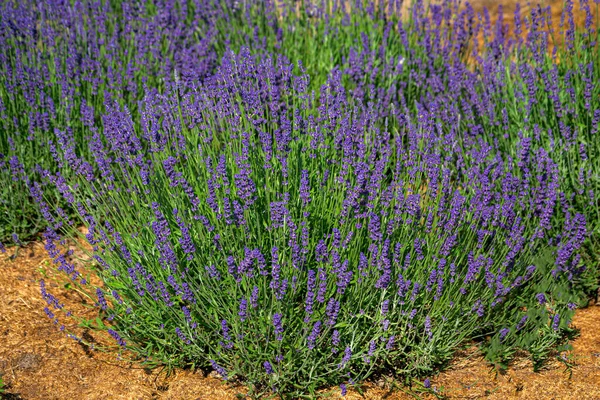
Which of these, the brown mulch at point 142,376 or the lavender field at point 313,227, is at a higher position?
the lavender field at point 313,227

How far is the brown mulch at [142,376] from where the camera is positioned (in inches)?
121

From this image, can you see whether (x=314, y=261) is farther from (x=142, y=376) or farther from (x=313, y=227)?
(x=142, y=376)

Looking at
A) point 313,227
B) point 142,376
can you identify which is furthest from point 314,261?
point 142,376

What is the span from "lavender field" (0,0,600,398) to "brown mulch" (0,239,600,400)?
62 mm

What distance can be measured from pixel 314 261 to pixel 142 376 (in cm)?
95

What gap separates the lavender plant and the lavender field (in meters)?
0.02

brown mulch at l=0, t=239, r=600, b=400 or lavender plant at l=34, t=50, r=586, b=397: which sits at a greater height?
lavender plant at l=34, t=50, r=586, b=397

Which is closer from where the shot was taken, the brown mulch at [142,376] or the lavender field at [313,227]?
the lavender field at [313,227]

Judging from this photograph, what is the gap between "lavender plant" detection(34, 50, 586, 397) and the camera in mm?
2922

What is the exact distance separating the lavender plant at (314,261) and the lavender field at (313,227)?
2 centimetres

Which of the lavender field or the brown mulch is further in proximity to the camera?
the brown mulch

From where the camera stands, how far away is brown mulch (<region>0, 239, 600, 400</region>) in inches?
121

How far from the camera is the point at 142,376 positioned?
3.16 metres

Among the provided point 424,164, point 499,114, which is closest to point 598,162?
point 499,114
